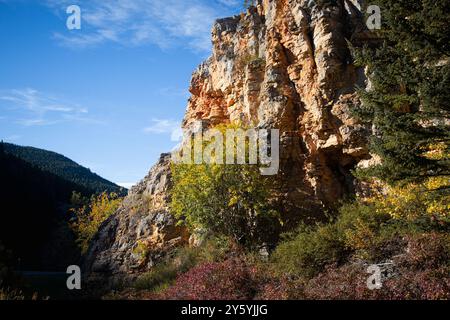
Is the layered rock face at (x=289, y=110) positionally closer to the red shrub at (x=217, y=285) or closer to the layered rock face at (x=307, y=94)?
the layered rock face at (x=307, y=94)

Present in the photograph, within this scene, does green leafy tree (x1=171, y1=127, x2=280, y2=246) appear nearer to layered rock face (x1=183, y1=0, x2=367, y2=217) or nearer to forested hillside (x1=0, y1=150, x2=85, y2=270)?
layered rock face (x1=183, y1=0, x2=367, y2=217)

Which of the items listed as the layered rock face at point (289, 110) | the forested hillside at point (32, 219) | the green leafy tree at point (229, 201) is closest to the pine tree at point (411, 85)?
the layered rock face at point (289, 110)

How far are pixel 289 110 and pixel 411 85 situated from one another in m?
10.8

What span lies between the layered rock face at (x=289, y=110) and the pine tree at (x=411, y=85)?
610 cm

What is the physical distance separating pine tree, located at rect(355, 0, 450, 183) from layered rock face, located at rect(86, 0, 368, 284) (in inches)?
240

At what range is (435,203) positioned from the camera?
39.5 ft

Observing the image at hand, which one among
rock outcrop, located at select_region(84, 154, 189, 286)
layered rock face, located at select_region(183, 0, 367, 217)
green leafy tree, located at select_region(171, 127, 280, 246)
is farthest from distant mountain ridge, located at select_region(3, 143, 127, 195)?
green leafy tree, located at select_region(171, 127, 280, 246)

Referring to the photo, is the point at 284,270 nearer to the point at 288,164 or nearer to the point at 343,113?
the point at 288,164

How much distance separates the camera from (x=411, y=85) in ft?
34.4

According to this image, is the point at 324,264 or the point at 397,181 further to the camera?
the point at 324,264

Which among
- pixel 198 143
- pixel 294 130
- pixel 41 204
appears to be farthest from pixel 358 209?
pixel 41 204

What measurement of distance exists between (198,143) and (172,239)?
6870 millimetres

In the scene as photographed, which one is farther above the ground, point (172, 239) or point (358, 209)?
point (358, 209)
